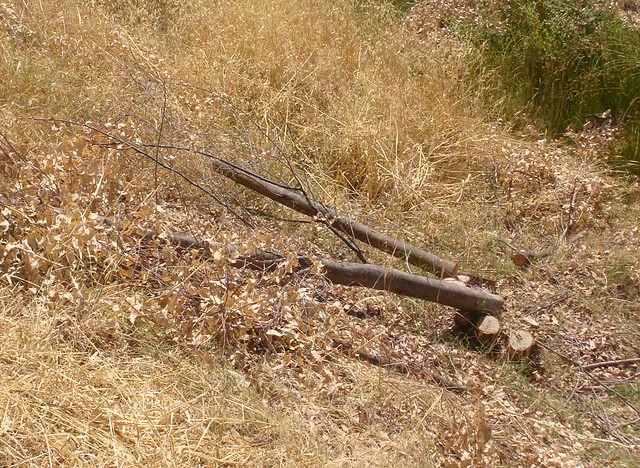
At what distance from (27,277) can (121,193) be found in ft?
2.23

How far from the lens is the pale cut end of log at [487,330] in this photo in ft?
13.3

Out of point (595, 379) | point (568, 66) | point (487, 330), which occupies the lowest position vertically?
point (595, 379)

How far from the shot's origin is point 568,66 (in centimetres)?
644

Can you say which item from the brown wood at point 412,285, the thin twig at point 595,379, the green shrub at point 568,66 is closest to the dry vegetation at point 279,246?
the thin twig at point 595,379

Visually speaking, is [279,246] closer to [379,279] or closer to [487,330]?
[379,279]

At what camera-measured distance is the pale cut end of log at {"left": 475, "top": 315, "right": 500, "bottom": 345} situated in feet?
13.3

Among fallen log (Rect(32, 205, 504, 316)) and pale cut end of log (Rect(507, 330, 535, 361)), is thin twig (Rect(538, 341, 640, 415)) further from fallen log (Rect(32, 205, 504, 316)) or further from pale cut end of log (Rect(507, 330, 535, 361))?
fallen log (Rect(32, 205, 504, 316))

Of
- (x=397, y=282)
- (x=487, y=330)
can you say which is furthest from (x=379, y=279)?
(x=487, y=330)

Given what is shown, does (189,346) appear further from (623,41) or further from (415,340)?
(623,41)

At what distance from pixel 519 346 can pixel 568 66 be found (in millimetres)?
3277

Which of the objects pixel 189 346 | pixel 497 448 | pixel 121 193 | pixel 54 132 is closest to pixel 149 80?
pixel 54 132

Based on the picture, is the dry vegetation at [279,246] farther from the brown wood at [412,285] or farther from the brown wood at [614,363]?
the brown wood at [412,285]

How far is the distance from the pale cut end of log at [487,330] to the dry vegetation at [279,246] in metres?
0.10

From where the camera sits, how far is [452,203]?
535 centimetres
